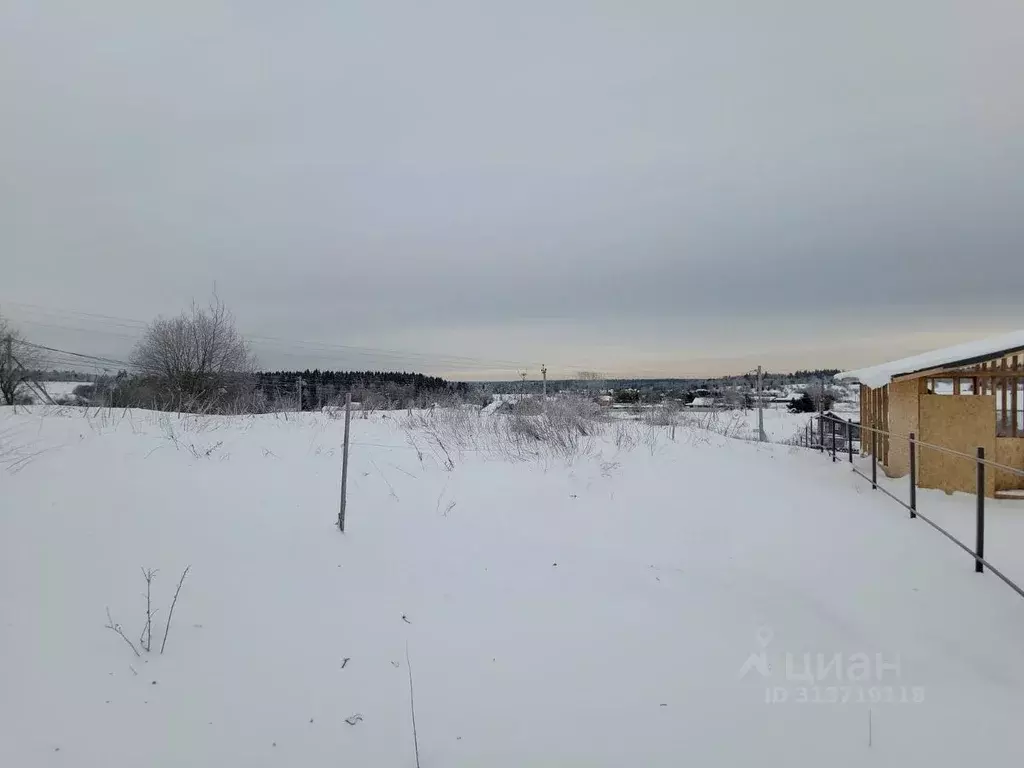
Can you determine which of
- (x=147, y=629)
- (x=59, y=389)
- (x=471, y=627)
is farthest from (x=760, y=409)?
(x=59, y=389)

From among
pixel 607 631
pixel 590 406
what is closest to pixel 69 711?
pixel 607 631

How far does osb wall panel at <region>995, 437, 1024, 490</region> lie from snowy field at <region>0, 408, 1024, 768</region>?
277 cm

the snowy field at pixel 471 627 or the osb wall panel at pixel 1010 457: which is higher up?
the osb wall panel at pixel 1010 457

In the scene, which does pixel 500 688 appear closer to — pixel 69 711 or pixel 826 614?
pixel 69 711

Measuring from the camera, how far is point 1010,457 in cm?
833

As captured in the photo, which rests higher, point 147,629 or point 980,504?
point 980,504

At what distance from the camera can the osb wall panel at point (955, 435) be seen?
26.7 feet

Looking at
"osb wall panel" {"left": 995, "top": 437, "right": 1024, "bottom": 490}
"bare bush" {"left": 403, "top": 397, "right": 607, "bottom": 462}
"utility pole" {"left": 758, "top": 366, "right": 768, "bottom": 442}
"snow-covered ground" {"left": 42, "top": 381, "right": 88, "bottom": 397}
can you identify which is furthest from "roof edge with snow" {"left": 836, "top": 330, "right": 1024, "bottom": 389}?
"snow-covered ground" {"left": 42, "top": 381, "right": 88, "bottom": 397}

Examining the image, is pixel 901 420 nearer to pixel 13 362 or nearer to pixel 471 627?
pixel 471 627

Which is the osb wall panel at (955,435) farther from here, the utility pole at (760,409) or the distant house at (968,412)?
the utility pole at (760,409)

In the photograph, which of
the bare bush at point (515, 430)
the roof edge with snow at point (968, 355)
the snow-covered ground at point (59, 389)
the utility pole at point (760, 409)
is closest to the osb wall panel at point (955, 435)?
the roof edge with snow at point (968, 355)

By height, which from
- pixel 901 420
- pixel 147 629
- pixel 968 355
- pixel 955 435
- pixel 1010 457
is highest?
pixel 968 355

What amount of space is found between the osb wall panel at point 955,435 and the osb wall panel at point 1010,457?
0.17m

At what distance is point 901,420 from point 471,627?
357 inches
